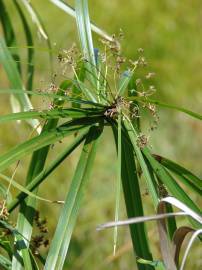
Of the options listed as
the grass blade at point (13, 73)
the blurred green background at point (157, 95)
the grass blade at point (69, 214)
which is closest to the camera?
the grass blade at point (69, 214)

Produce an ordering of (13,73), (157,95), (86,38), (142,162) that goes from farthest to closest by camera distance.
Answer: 1. (157,95)
2. (13,73)
3. (86,38)
4. (142,162)

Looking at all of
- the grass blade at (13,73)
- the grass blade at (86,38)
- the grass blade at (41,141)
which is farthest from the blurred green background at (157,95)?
the grass blade at (41,141)

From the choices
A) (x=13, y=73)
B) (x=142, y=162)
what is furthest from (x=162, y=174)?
(x=13, y=73)

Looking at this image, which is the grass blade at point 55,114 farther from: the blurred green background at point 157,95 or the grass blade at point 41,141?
the blurred green background at point 157,95

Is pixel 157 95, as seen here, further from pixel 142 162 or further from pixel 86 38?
pixel 142 162

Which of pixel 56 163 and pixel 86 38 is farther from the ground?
pixel 86 38

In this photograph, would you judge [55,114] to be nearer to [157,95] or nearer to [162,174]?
[162,174]

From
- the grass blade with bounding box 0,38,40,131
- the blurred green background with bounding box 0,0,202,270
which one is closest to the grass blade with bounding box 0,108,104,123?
A: the grass blade with bounding box 0,38,40,131

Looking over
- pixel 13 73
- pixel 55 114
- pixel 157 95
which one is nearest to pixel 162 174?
pixel 55 114

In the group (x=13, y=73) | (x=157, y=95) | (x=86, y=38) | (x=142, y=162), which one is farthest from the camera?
(x=157, y=95)

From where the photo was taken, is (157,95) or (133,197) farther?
(157,95)
